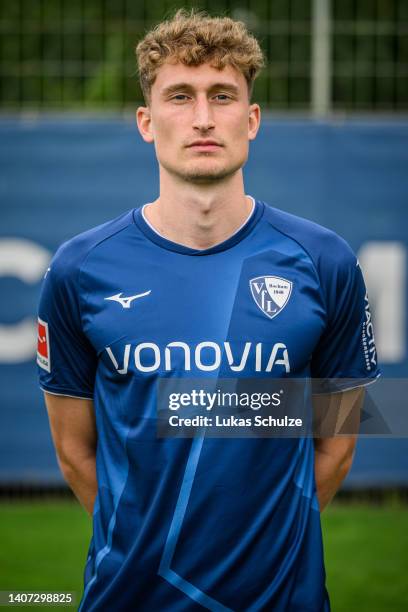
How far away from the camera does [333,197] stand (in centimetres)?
648

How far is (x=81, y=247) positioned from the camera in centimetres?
263

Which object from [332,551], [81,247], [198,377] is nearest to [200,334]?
[198,377]

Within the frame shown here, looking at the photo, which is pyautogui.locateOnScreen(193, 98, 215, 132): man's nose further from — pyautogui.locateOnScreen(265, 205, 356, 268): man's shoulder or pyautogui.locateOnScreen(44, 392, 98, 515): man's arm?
pyautogui.locateOnScreen(44, 392, 98, 515): man's arm

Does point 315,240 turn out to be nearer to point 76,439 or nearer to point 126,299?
point 126,299

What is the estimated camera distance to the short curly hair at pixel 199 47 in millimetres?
2498

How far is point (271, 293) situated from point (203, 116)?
1.60ft

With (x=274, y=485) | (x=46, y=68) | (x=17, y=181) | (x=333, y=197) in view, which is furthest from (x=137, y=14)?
(x=274, y=485)

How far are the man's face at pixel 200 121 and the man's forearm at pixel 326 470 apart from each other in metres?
0.89

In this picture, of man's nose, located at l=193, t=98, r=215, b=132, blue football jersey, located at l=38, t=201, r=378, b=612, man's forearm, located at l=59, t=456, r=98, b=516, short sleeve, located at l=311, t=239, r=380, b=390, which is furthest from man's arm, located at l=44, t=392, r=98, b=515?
man's nose, located at l=193, t=98, r=215, b=132

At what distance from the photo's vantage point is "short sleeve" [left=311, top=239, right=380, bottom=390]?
2.58 metres

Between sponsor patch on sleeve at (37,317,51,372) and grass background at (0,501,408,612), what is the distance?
2410 mm

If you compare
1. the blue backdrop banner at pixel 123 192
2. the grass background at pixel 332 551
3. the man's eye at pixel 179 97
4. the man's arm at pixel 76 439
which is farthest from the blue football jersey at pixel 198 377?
the blue backdrop banner at pixel 123 192

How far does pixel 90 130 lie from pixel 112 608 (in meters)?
4.46

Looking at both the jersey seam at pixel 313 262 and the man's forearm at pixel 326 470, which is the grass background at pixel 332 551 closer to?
the man's forearm at pixel 326 470
